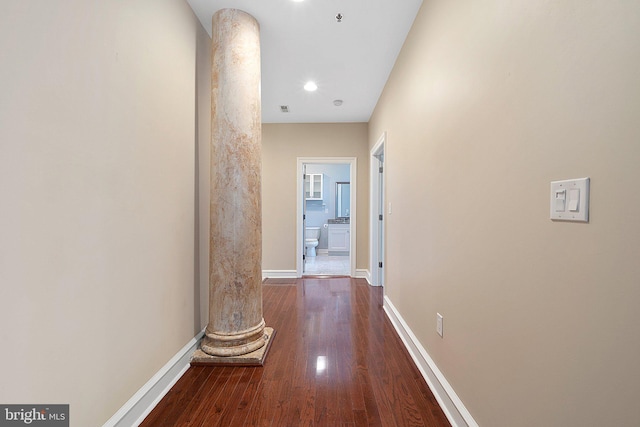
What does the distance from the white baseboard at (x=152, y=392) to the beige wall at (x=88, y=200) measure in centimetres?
5

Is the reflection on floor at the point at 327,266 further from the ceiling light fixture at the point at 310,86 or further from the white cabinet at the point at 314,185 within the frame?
the ceiling light fixture at the point at 310,86

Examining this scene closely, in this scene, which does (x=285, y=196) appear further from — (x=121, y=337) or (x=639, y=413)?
(x=639, y=413)

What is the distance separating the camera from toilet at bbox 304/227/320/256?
6.77m

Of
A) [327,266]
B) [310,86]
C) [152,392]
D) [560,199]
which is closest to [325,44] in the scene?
[310,86]

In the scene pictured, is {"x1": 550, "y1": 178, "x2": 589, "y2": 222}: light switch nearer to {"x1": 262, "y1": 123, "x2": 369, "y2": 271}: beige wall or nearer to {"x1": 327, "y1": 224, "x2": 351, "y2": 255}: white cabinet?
{"x1": 262, "y1": 123, "x2": 369, "y2": 271}: beige wall

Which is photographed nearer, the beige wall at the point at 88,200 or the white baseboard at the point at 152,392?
the beige wall at the point at 88,200

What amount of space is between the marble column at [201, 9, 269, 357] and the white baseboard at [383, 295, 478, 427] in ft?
3.89

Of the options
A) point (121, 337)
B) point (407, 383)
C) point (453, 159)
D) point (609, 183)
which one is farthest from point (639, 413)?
point (121, 337)

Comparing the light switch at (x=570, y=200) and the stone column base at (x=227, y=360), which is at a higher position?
the light switch at (x=570, y=200)

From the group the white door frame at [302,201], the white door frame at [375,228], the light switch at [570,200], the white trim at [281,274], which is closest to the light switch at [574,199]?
the light switch at [570,200]

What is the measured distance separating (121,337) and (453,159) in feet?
6.26

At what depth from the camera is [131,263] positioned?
1430mm

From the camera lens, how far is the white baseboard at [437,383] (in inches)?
54.0

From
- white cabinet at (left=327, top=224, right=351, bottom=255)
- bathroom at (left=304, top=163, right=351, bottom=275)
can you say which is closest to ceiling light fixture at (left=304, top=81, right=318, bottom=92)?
bathroom at (left=304, top=163, right=351, bottom=275)
